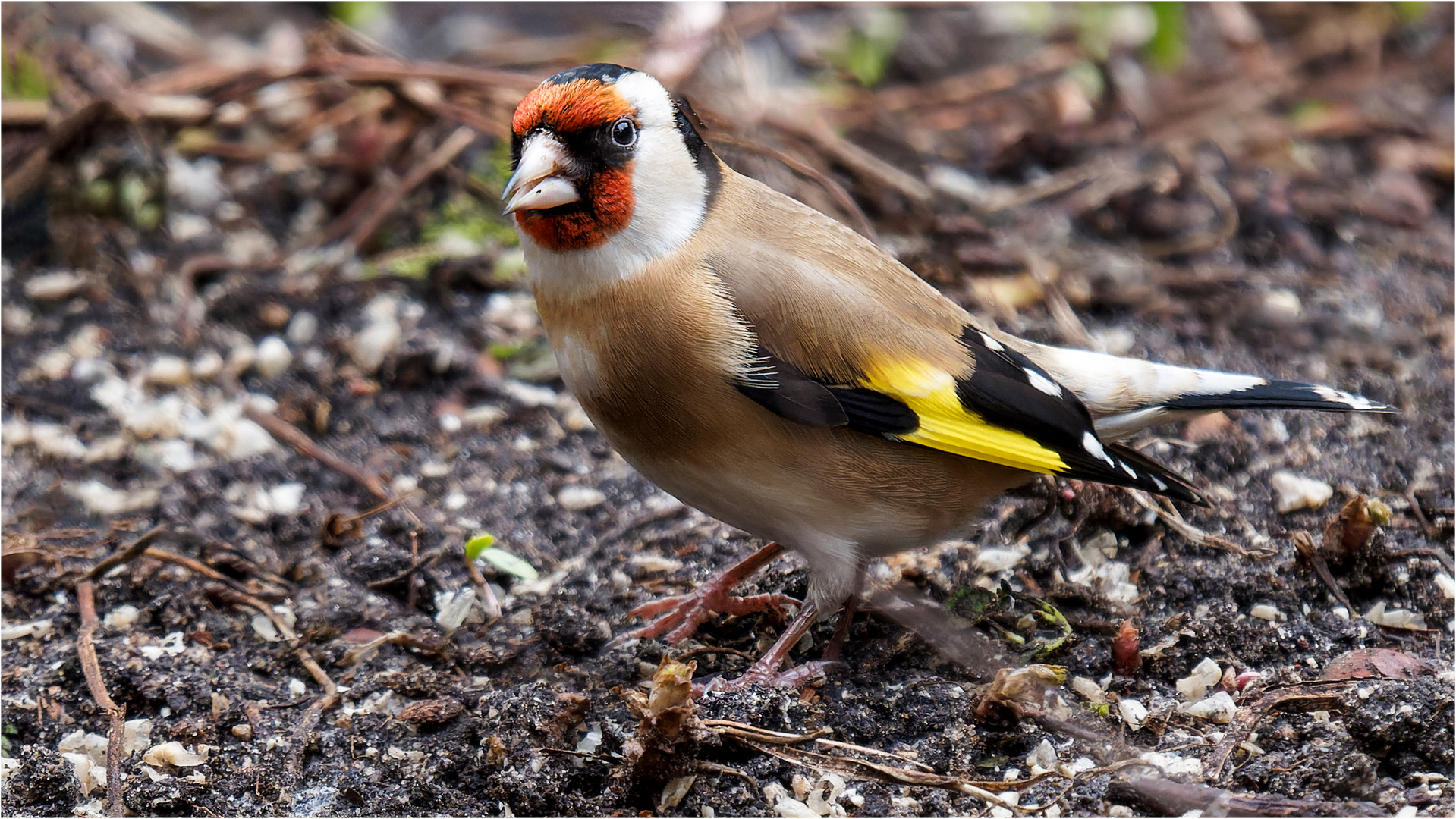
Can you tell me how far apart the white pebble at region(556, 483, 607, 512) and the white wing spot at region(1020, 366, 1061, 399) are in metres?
1.45

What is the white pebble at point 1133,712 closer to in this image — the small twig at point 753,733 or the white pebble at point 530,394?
the small twig at point 753,733

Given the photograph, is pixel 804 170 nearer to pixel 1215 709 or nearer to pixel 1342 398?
pixel 1342 398

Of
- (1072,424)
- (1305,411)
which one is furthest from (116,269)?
(1305,411)

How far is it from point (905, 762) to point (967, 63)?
16.6ft

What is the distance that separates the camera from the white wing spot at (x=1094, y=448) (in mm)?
3332

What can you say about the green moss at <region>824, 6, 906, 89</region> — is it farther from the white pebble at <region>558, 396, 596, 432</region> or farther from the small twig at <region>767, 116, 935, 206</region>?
the white pebble at <region>558, 396, 596, 432</region>

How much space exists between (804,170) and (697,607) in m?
1.91

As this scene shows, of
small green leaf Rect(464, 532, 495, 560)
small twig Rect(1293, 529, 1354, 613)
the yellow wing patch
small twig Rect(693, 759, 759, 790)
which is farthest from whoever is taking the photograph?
small green leaf Rect(464, 532, 495, 560)

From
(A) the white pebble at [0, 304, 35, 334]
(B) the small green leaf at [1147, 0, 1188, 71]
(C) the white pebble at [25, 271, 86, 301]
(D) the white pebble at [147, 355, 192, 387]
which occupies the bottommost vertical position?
(D) the white pebble at [147, 355, 192, 387]

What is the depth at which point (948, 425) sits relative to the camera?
329cm

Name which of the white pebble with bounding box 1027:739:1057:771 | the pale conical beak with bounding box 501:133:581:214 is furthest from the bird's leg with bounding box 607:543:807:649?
the pale conical beak with bounding box 501:133:581:214

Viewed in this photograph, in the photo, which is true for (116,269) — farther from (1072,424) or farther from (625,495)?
(1072,424)

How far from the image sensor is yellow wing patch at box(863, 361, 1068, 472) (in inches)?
128

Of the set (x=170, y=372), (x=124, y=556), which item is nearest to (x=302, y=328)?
(x=170, y=372)
